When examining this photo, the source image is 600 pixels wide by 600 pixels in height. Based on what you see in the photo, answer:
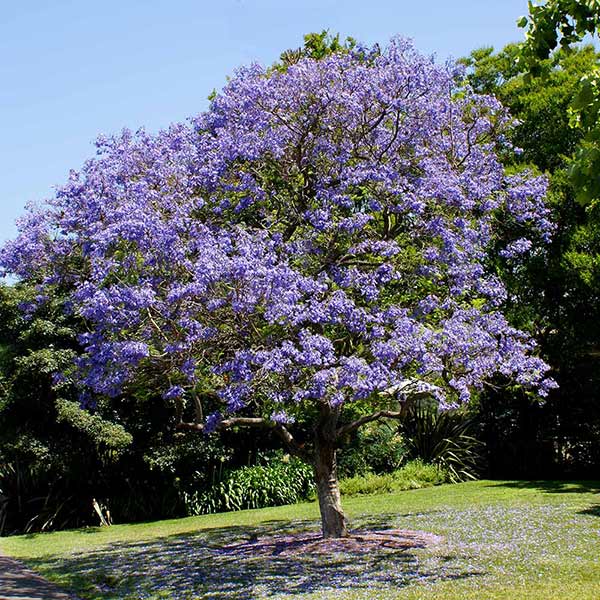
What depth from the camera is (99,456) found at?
64.1 ft

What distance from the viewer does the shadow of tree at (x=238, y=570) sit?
9.11 metres

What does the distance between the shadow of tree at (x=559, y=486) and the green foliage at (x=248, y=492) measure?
512cm

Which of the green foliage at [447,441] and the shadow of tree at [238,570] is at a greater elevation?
the green foliage at [447,441]

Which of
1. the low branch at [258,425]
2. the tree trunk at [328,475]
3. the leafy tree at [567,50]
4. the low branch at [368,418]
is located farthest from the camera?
the tree trunk at [328,475]

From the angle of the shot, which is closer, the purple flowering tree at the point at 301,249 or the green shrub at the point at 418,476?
the purple flowering tree at the point at 301,249

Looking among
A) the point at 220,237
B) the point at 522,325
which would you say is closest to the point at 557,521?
the point at 522,325

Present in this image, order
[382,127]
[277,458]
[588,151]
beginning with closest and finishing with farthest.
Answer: [588,151]
[382,127]
[277,458]

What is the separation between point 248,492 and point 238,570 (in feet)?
30.6

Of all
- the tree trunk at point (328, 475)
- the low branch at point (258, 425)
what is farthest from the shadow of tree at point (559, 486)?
the low branch at point (258, 425)

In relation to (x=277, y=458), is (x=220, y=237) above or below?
above

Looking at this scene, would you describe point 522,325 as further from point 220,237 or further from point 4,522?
point 4,522

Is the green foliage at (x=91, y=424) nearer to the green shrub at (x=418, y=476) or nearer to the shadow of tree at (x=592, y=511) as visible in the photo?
the green shrub at (x=418, y=476)

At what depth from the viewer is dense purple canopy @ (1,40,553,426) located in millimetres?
9352

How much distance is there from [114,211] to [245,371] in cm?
266
